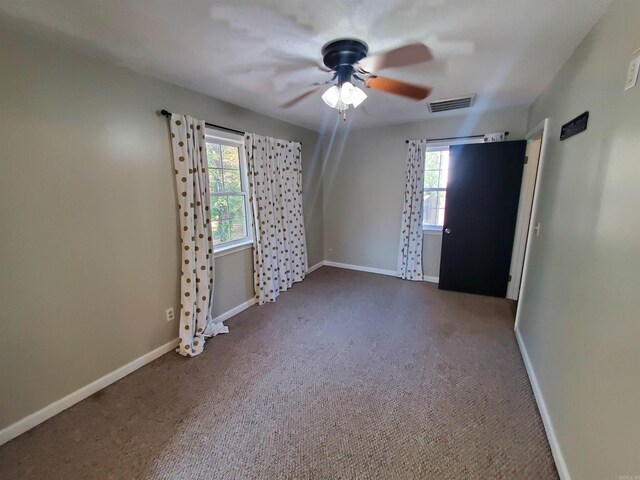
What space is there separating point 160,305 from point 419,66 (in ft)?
9.26

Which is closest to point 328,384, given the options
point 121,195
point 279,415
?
point 279,415

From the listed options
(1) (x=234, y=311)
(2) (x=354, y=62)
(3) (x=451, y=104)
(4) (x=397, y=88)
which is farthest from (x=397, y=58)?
(1) (x=234, y=311)

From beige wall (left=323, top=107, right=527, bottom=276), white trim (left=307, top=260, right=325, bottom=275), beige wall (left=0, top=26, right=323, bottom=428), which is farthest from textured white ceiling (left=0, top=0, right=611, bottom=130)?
A: white trim (left=307, top=260, right=325, bottom=275)

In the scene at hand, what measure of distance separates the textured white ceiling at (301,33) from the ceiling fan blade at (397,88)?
0.26ft

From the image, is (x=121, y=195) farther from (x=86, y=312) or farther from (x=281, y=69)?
(x=281, y=69)

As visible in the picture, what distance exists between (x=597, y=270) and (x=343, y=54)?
68.6 inches

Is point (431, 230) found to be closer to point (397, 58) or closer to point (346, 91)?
point (397, 58)

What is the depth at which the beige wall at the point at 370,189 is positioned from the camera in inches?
148

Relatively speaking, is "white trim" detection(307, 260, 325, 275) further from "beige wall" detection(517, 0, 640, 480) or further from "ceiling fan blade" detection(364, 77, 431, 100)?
"beige wall" detection(517, 0, 640, 480)

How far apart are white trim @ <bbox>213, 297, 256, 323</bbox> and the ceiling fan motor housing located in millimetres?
2513

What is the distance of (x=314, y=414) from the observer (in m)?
1.70

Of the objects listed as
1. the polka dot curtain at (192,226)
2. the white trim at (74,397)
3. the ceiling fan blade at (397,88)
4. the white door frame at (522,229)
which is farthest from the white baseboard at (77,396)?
the white door frame at (522,229)

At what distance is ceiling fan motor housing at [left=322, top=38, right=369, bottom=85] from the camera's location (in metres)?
1.55

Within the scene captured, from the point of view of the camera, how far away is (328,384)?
77.4 inches
